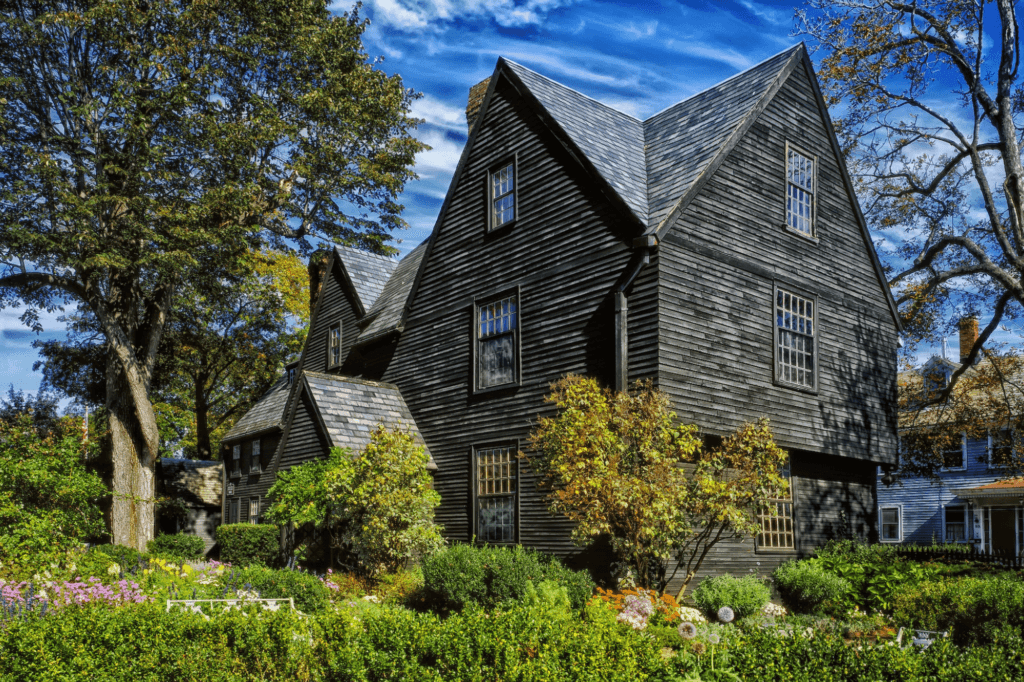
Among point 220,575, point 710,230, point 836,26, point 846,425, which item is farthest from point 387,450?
point 836,26

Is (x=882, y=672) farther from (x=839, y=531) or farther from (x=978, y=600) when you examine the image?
(x=839, y=531)

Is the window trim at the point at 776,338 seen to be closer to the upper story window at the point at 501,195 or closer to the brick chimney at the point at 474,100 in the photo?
the upper story window at the point at 501,195

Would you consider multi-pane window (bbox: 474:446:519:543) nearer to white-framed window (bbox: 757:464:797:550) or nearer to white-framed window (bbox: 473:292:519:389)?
white-framed window (bbox: 473:292:519:389)

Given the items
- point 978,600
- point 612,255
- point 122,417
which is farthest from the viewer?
point 122,417

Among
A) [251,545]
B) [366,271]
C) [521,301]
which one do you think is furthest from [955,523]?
[251,545]

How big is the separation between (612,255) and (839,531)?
9387 mm

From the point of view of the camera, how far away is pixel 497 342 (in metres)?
19.4

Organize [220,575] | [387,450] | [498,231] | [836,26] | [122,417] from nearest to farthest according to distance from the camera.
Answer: [220,575] < [387,450] < [498,231] < [836,26] < [122,417]

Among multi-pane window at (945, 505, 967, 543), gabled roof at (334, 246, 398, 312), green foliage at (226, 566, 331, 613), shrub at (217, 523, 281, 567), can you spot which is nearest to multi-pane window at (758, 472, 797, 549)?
green foliage at (226, 566, 331, 613)

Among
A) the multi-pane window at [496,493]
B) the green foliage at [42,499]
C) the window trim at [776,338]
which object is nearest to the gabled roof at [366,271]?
the multi-pane window at [496,493]

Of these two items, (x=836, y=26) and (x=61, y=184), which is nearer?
(x=61, y=184)

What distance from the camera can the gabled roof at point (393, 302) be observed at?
2359cm

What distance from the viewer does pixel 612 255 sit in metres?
16.7

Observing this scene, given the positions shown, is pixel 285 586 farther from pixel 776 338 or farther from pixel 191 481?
pixel 191 481
